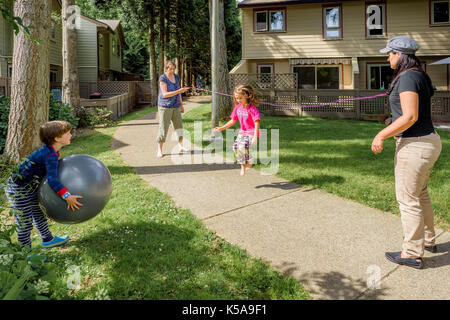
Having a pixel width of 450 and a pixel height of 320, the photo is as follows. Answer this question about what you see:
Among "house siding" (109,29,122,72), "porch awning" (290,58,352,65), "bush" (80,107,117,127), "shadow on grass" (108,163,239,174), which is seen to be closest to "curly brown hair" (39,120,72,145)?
"shadow on grass" (108,163,239,174)

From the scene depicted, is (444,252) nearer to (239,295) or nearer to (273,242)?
(273,242)

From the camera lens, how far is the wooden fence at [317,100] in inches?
701

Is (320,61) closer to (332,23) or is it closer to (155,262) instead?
(332,23)

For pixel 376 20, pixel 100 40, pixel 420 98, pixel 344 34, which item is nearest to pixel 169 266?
pixel 420 98

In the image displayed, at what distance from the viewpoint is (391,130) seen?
3.22 metres

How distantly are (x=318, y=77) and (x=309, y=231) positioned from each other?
Answer: 66.0 ft

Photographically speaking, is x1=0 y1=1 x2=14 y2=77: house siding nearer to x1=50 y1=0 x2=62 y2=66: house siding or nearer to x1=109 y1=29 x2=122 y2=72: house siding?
x1=50 y1=0 x2=62 y2=66: house siding

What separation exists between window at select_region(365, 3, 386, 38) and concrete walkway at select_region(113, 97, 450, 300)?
18395 millimetres

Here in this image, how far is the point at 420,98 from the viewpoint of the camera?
10.7 ft

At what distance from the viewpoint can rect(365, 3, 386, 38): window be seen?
21.4m

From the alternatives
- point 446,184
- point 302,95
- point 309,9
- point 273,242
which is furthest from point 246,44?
point 273,242

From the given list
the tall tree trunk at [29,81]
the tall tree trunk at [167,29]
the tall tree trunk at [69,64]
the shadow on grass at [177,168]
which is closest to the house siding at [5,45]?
the tall tree trunk at [69,64]

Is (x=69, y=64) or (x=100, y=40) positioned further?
(x=100, y=40)
